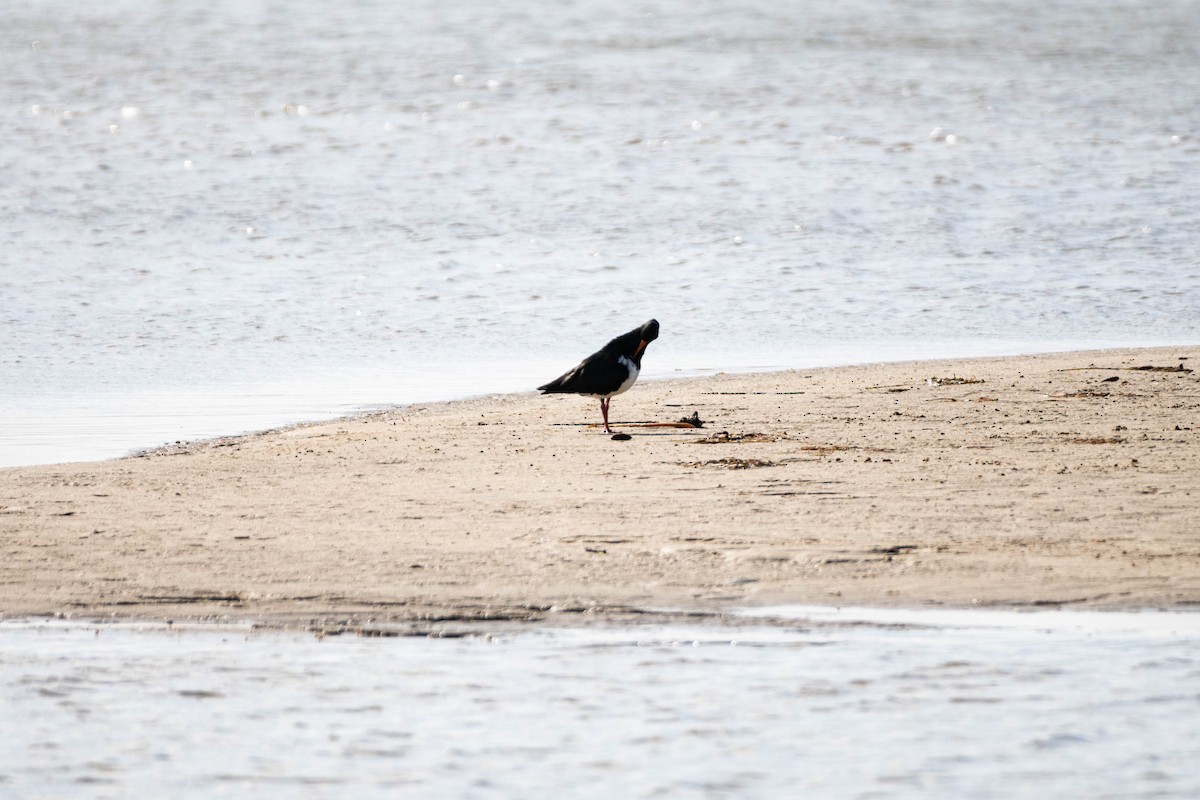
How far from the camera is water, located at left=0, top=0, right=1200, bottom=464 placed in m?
14.8

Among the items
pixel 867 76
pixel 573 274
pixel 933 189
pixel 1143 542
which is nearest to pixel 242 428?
pixel 1143 542

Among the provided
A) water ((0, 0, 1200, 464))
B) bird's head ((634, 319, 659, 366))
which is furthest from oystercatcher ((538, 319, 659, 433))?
water ((0, 0, 1200, 464))

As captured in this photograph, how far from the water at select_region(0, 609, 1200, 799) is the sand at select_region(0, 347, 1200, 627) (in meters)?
0.34

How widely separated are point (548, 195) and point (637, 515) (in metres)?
18.7

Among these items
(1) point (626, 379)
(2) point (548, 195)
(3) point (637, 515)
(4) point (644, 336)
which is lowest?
(3) point (637, 515)

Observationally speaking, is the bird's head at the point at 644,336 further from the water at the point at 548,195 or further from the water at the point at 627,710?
the water at the point at 627,710

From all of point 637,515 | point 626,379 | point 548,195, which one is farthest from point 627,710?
point 548,195

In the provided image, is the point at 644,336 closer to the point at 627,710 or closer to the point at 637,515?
the point at 637,515

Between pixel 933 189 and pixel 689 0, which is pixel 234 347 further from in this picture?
pixel 689 0

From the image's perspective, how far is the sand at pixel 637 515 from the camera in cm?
674

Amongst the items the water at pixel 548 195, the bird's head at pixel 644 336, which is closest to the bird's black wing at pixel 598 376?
the bird's head at pixel 644 336

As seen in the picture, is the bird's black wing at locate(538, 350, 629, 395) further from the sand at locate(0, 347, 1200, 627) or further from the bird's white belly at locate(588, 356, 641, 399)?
the sand at locate(0, 347, 1200, 627)

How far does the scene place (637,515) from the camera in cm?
784

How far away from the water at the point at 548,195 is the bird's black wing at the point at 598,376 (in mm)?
2345
